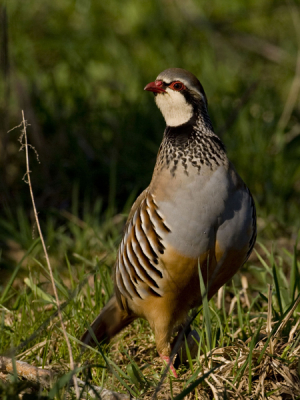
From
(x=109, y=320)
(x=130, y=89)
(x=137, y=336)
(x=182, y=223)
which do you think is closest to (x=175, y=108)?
(x=182, y=223)

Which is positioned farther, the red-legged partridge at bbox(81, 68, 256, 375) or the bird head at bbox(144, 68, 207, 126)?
the bird head at bbox(144, 68, 207, 126)

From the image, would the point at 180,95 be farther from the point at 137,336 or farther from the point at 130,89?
the point at 130,89

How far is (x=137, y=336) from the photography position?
126 inches

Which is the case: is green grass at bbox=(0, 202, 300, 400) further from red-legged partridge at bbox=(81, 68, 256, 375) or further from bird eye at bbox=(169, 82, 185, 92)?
bird eye at bbox=(169, 82, 185, 92)

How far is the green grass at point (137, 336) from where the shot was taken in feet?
7.99

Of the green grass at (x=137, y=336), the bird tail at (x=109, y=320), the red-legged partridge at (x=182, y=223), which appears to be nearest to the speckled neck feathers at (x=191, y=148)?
the red-legged partridge at (x=182, y=223)

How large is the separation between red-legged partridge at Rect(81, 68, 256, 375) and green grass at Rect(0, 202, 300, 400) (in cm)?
15

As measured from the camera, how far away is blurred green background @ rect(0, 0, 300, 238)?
15.2 ft

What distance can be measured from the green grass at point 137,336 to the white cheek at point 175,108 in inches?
27.0

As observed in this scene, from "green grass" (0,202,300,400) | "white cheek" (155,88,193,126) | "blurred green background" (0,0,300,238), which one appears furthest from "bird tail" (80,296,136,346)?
"blurred green background" (0,0,300,238)

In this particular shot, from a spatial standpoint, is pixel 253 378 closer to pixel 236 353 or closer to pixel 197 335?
pixel 236 353

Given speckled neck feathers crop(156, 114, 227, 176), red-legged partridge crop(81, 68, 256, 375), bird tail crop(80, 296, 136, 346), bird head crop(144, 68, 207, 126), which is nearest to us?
red-legged partridge crop(81, 68, 256, 375)

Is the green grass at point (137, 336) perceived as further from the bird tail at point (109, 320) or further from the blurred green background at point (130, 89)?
the blurred green background at point (130, 89)

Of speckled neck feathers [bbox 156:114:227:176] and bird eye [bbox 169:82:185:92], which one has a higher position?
bird eye [bbox 169:82:185:92]
